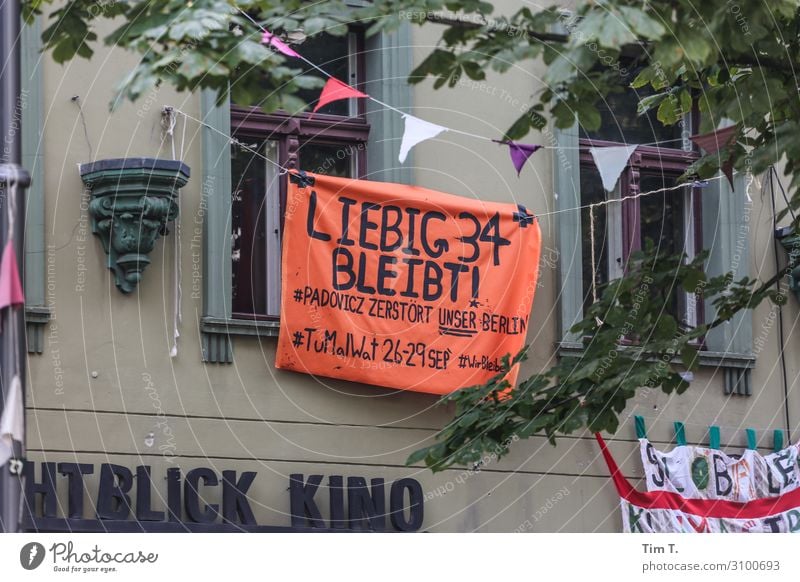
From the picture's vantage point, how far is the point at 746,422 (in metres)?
15.6

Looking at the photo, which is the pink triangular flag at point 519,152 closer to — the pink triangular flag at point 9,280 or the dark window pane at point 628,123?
the dark window pane at point 628,123

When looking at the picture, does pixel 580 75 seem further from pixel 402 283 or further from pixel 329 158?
pixel 329 158

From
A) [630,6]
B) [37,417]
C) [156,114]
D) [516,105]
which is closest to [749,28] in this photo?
[630,6]

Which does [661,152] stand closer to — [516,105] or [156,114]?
[516,105]

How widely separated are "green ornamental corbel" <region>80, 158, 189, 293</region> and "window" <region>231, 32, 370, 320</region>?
86 centimetres

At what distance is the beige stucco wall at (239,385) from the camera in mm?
12883

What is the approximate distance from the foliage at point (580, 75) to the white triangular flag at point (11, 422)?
2.34m

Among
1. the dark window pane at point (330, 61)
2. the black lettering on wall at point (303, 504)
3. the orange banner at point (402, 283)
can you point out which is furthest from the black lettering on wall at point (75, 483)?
the dark window pane at point (330, 61)

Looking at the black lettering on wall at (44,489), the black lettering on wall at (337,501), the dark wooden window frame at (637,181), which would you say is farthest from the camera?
the dark wooden window frame at (637,181)

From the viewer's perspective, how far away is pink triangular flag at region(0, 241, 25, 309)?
772 centimetres

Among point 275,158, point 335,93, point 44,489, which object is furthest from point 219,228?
point 44,489

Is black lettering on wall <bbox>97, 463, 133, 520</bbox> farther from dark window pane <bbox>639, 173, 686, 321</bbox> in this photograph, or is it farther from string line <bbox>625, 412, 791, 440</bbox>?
dark window pane <bbox>639, 173, 686, 321</bbox>

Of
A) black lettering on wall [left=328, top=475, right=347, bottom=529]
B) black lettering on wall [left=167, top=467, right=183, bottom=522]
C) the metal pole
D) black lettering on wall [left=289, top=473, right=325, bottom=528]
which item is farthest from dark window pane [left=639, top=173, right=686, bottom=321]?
the metal pole
